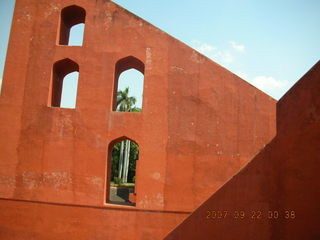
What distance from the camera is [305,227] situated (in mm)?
3746

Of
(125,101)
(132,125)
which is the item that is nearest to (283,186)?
(132,125)

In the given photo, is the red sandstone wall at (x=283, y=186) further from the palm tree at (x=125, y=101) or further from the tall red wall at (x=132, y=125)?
the palm tree at (x=125, y=101)

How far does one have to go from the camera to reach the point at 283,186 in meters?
3.99

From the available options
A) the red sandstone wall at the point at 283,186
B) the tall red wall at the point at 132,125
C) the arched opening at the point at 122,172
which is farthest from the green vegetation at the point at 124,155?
the red sandstone wall at the point at 283,186

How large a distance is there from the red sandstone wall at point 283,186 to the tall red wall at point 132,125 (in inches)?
112

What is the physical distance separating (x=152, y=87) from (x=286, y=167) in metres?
4.55

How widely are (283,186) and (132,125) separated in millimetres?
4445

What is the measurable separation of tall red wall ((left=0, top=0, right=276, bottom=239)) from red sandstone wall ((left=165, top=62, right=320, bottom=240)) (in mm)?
2837

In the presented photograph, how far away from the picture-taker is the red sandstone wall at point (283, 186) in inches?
146

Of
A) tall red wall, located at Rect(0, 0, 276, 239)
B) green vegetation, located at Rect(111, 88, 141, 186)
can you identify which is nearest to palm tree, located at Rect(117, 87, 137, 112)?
green vegetation, located at Rect(111, 88, 141, 186)

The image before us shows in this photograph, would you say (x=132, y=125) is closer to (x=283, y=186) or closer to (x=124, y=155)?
(x=283, y=186)

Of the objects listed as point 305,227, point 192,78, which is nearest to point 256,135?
point 192,78

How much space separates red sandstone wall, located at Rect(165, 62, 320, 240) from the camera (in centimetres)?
372

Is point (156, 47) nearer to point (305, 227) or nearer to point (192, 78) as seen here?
point (192, 78)
